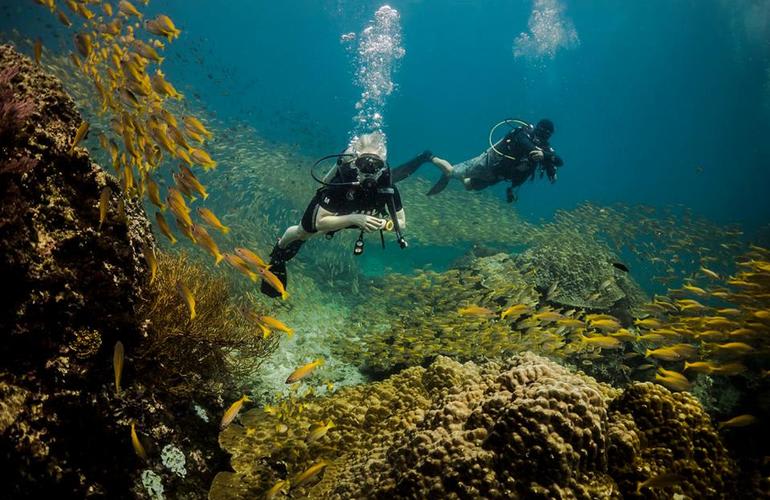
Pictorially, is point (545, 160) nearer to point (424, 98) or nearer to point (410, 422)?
point (410, 422)

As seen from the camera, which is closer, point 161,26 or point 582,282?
point 161,26

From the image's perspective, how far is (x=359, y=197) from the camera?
549 cm

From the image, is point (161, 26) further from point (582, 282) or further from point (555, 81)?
point (555, 81)

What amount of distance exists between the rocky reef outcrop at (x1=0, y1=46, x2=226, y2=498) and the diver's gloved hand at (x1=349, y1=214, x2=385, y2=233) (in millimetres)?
2666

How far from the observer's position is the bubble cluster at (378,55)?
78.2m

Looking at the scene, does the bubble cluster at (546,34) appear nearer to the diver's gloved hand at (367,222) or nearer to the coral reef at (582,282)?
the coral reef at (582,282)

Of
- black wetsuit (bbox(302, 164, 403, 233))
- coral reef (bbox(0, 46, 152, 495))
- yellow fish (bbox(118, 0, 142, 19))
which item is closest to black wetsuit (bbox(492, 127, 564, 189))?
black wetsuit (bbox(302, 164, 403, 233))

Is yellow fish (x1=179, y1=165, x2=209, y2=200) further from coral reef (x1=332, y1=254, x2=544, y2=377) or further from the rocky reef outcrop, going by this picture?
coral reef (x1=332, y1=254, x2=544, y2=377)

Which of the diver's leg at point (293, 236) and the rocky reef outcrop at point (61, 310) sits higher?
the diver's leg at point (293, 236)

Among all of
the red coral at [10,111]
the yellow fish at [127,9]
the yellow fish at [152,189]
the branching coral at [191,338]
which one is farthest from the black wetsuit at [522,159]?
the red coral at [10,111]

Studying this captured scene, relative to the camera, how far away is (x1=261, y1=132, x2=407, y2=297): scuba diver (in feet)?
16.6

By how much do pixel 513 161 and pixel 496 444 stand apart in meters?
8.77

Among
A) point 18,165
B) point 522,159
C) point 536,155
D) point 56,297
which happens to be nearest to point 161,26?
point 18,165

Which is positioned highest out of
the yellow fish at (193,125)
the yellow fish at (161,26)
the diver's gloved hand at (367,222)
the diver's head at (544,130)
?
the diver's head at (544,130)
